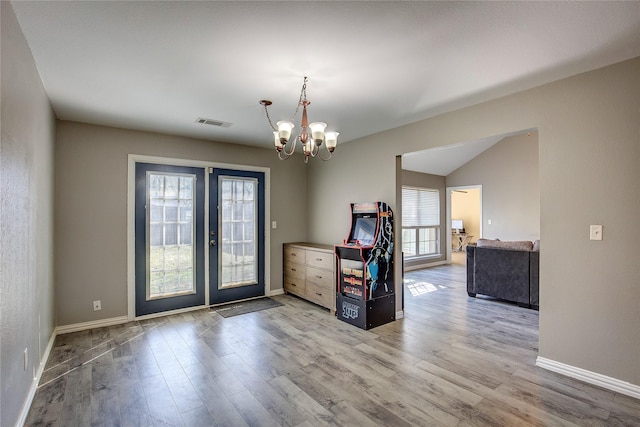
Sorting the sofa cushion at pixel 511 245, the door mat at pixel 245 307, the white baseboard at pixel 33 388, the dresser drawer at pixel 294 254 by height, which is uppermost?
the sofa cushion at pixel 511 245

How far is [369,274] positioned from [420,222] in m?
4.66

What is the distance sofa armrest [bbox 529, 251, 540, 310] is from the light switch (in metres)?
2.12

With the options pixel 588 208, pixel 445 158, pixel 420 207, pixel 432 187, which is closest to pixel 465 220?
pixel 432 187

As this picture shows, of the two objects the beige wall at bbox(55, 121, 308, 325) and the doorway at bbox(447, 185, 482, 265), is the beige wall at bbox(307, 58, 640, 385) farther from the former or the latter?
the doorway at bbox(447, 185, 482, 265)

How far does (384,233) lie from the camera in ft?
12.7

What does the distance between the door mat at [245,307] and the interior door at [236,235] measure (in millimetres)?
149

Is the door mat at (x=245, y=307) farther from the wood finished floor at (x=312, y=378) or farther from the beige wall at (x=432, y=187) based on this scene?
the beige wall at (x=432, y=187)

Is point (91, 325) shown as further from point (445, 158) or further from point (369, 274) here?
point (445, 158)

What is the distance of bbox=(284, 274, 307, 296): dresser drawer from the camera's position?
189 inches

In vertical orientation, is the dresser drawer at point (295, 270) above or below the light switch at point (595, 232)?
below

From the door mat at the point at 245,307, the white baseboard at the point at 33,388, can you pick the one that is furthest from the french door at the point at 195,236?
the white baseboard at the point at 33,388

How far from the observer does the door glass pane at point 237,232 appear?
4.68m

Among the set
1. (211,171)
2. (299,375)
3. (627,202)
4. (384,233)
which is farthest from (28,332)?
(627,202)

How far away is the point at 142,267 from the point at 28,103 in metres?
2.41
